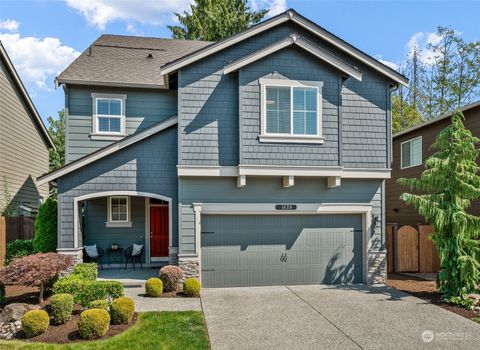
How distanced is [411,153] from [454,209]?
27.2 ft

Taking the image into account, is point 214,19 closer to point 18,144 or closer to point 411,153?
point 18,144

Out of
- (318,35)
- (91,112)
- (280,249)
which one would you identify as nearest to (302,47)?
(318,35)

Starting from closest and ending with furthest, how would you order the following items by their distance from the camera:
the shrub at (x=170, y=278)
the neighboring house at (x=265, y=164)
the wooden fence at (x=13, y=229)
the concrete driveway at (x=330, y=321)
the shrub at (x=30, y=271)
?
1. the concrete driveway at (x=330, y=321)
2. the shrub at (x=30, y=271)
3. the shrub at (x=170, y=278)
4. the neighboring house at (x=265, y=164)
5. the wooden fence at (x=13, y=229)

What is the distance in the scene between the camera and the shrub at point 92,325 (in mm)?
6742

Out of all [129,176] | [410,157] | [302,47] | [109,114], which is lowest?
[129,176]

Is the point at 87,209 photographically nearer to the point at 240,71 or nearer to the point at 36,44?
the point at 240,71

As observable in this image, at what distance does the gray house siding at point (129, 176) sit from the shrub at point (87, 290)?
232cm

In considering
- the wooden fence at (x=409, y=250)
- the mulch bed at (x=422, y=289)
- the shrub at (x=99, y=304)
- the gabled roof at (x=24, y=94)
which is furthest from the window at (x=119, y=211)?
the wooden fence at (x=409, y=250)

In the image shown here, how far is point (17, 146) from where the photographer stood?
53.8 feet

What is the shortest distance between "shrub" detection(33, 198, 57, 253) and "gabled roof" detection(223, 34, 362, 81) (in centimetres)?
706

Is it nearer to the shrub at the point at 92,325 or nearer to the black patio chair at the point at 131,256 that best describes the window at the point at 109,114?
the black patio chair at the point at 131,256

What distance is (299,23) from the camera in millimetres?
11344

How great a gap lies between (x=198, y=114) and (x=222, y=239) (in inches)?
144

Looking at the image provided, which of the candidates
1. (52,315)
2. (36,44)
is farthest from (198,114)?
(36,44)
